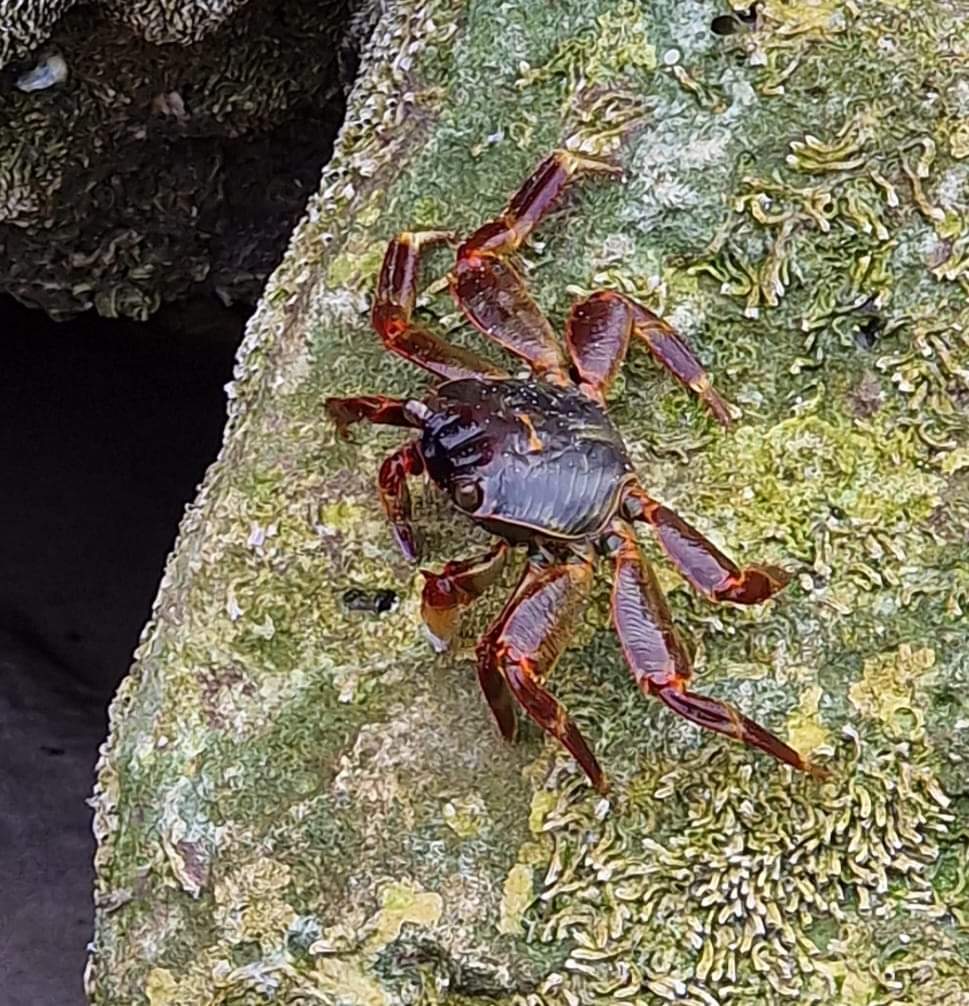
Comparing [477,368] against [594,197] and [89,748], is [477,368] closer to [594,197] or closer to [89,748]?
[594,197]

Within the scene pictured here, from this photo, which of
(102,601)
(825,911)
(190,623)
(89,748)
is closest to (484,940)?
(825,911)

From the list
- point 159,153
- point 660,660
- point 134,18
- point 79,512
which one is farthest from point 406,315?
point 79,512

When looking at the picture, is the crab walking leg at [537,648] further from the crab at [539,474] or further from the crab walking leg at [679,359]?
the crab walking leg at [679,359]

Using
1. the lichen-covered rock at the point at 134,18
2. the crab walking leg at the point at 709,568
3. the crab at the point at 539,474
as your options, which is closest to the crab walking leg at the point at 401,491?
the crab at the point at 539,474

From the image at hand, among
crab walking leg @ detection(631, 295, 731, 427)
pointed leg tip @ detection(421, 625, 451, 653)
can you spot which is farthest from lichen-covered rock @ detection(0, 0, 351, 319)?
pointed leg tip @ detection(421, 625, 451, 653)

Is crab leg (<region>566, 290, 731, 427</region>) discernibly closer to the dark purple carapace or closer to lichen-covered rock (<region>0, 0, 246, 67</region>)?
the dark purple carapace

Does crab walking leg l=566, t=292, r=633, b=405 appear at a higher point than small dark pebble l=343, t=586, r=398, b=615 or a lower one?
higher
